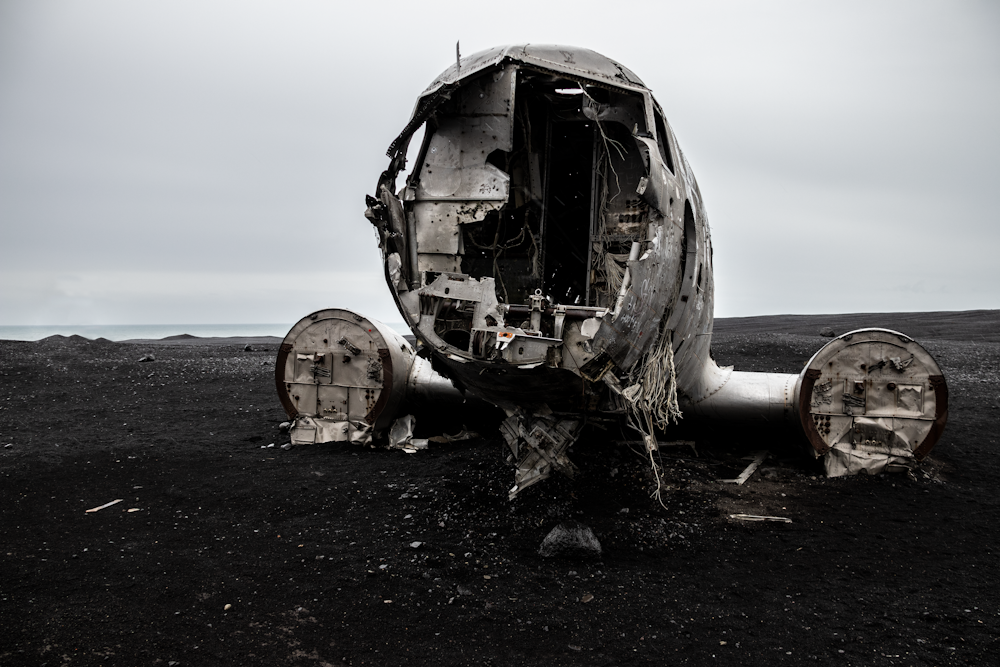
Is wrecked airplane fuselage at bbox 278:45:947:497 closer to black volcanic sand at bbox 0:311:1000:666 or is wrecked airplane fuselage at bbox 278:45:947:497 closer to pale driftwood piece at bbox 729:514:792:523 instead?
black volcanic sand at bbox 0:311:1000:666

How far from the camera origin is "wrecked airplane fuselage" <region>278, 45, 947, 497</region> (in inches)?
187

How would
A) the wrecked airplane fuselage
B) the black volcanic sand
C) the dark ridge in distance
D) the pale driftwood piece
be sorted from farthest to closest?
the dark ridge in distance, the pale driftwood piece, the wrecked airplane fuselage, the black volcanic sand

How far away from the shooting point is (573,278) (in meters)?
7.41

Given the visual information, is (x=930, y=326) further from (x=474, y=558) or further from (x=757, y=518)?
(x=474, y=558)

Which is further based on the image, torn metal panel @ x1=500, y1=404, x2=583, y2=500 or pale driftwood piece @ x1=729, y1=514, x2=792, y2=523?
pale driftwood piece @ x1=729, y1=514, x2=792, y2=523

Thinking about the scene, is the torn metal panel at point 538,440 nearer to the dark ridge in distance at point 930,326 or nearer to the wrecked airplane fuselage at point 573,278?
the wrecked airplane fuselage at point 573,278

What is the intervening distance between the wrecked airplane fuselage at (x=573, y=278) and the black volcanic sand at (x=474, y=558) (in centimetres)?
69

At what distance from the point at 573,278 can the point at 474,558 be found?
3.56 meters

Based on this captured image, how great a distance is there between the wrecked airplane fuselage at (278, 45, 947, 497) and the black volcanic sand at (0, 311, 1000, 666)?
0.69 metres

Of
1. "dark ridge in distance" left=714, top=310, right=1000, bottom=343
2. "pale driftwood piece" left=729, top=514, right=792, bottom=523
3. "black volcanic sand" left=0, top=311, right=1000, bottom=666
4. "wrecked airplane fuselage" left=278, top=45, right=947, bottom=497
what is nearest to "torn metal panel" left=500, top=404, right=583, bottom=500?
"wrecked airplane fuselage" left=278, top=45, right=947, bottom=497

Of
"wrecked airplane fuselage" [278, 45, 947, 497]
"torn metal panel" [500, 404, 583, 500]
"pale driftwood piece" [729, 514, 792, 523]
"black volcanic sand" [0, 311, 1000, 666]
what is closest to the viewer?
"black volcanic sand" [0, 311, 1000, 666]

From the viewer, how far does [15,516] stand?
18.1 ft

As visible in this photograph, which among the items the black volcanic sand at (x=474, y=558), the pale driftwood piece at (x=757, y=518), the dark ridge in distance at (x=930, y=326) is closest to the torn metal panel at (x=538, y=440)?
the black volcanic sand at (x=474, y=558)

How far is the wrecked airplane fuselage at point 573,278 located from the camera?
474 centimetres
